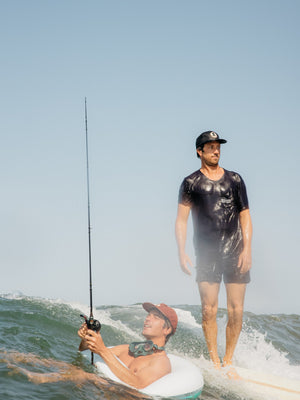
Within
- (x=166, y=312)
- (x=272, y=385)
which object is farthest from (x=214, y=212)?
(x=272, y=385)

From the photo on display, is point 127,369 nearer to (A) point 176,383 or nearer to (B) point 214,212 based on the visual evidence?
(A) point 176,383

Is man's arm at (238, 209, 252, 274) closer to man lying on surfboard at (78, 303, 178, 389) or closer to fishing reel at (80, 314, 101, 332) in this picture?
man lying on surfboard at (78, 303, 178, 389)

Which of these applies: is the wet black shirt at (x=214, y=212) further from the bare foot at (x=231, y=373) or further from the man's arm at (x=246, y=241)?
the bare foot at (x=231, y=373)

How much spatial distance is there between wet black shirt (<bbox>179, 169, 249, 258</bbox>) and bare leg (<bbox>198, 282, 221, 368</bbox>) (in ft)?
1.62

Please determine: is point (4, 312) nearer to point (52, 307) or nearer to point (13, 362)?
point (52, 307)

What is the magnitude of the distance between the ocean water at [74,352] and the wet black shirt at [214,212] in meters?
1.91

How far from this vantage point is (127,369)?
5.77 meters

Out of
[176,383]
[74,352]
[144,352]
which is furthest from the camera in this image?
[74,352]

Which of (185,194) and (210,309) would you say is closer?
(210,309)

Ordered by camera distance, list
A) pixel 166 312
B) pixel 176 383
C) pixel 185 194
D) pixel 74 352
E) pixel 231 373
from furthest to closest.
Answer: pixel 74 352, pixel 185 194, pixel 231 373, pixel 166 312, pixel 176 383

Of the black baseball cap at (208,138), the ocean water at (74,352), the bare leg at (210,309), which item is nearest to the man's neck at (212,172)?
the black baseball cap at (208,138)

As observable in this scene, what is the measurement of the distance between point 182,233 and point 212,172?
3.48 feet

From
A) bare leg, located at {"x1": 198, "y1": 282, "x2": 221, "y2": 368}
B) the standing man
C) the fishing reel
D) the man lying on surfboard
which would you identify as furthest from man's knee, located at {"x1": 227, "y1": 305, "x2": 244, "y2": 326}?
the fishing reel

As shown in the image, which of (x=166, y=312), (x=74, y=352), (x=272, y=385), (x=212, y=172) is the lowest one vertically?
(x=272, y=385)
